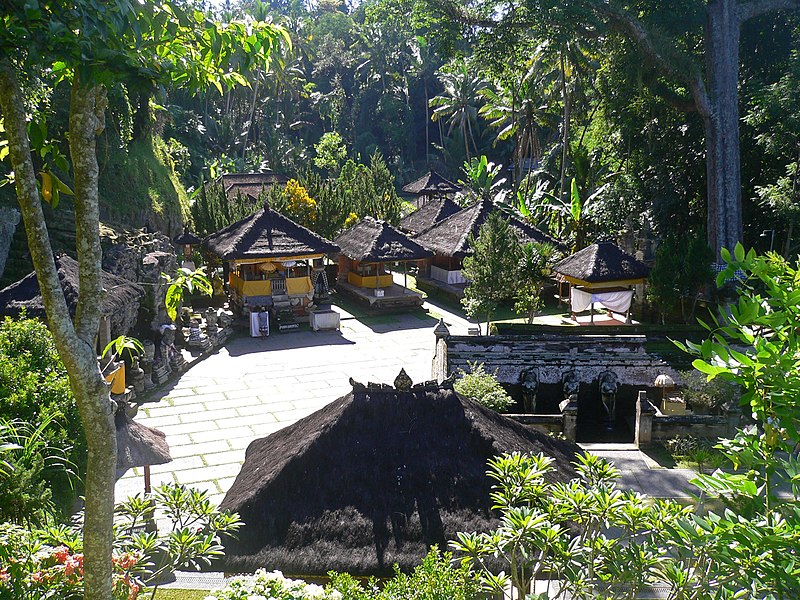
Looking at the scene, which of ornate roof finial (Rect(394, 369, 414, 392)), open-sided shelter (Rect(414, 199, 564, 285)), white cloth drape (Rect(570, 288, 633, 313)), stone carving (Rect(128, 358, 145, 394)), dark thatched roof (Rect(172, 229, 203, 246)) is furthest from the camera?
open-sided shelter (Rect(414, 199, 564, 285))

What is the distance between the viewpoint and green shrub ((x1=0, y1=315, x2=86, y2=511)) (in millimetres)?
8273

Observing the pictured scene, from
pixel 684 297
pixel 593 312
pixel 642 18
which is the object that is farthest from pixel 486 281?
pixel 642 18

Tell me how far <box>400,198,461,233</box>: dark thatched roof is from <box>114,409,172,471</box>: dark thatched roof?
72.7 ft

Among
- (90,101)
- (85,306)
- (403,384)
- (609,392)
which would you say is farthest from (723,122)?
(85,306)

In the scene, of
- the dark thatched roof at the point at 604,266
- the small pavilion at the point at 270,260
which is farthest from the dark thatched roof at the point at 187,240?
the dark thatched roof at the point at 604,266

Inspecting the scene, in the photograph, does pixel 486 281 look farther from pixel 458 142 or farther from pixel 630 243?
pixel 458 142

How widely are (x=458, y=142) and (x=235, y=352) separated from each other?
41.4 metres

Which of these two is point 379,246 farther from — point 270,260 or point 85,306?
point 85,306

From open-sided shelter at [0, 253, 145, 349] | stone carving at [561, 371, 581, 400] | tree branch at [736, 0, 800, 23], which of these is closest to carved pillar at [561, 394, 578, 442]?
stone carving at [561, 371, 581, 400]

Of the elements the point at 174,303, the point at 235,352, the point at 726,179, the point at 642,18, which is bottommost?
the point at 235,352

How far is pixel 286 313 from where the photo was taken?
23906 mm

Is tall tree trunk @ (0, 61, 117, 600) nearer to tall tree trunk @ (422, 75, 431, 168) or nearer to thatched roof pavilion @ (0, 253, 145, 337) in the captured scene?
thatched roof pavilion @ (0, 253, 145, 337)

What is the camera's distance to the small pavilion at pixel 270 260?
23.5 meters

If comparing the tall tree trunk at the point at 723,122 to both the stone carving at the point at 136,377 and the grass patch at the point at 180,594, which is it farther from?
the grass patch at the point at 180,594
